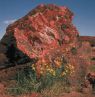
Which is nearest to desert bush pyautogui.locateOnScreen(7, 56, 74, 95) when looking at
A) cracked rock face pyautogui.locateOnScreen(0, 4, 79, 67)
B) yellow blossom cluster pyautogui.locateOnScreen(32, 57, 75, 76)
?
→ yellow blossom cluster pyautogui.locateOnScreen(32, 57, 75, 76)

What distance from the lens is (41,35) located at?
10.6 m

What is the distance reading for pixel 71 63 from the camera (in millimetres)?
10883

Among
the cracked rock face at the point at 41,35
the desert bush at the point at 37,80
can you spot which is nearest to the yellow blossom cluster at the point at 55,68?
the desert bush at the point at 37,80

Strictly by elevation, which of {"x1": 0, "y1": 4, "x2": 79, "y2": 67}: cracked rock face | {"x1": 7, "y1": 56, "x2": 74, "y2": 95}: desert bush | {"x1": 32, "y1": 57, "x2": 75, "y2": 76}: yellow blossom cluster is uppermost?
{"x1": 0, "y1": 4, "x2": 79, "y2": 67}: cracked rock face

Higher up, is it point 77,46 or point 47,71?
point 77,46

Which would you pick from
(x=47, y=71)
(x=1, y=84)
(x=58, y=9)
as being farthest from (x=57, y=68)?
(x=58, y=9)

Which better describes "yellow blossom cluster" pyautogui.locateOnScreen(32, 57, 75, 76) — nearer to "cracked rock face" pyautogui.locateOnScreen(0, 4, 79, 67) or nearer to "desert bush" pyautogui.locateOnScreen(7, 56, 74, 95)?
"desert bush" pyautogui.locateOnScreen(7, 56, 74, 95)

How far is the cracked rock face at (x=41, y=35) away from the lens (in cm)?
1016

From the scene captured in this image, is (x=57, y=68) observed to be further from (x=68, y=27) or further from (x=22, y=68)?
(x=68, y=27)

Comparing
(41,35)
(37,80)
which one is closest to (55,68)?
(37,80)

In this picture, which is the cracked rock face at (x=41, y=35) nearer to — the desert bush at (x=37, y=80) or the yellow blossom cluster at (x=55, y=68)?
the yellow blossom cluster at (x=55, y=68)

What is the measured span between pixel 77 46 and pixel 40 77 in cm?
247

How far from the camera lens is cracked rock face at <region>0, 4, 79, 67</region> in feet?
33.3

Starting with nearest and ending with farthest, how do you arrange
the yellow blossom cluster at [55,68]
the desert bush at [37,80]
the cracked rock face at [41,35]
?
the desert bush at [37,80], the yellow blossom cluster at [55,68], the cracked rock face at [41,35]
